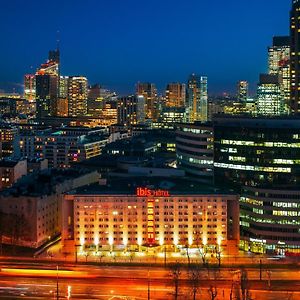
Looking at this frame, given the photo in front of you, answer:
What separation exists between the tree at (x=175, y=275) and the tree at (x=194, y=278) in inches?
23.0

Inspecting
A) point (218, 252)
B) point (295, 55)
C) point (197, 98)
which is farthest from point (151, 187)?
point (197, 98)

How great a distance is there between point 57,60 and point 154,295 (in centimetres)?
16501

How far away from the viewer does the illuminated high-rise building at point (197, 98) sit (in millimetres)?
142000

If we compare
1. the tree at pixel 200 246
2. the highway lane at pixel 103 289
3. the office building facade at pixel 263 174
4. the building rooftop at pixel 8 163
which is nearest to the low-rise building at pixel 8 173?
the building rooftop at pixel 8 163

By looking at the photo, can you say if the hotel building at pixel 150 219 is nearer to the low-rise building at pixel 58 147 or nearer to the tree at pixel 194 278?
the tree at pixel 194 278

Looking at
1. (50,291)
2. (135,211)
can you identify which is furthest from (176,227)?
(50,291)

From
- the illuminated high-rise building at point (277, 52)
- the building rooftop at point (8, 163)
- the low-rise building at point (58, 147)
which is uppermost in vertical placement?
the illuminated high-rise building at point (277, 52)

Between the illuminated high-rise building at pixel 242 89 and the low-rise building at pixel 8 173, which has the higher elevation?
the illuminated high-rise building at pixel 242 89

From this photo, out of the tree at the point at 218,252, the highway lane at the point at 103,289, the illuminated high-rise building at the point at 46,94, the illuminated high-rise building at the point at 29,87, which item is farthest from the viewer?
the illuminated high-rise building at the point at 29,87

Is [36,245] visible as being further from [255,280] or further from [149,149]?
[149,149]

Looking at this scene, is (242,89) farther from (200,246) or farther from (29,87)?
(200,246)

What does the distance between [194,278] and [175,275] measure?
103 cm

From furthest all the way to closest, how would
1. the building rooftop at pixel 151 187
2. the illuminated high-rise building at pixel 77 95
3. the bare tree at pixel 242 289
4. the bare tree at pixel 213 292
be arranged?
the illuminated high-rise building at pixel 77 95, the building rooftop at pixel 151 187, the bare tree at pixel 242 289, the bare tree at pixel 213 292

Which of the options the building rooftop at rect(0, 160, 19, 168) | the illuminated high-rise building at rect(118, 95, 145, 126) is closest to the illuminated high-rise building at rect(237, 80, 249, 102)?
the illuminated high-rise building at rect(118, 95, 145, 126)
